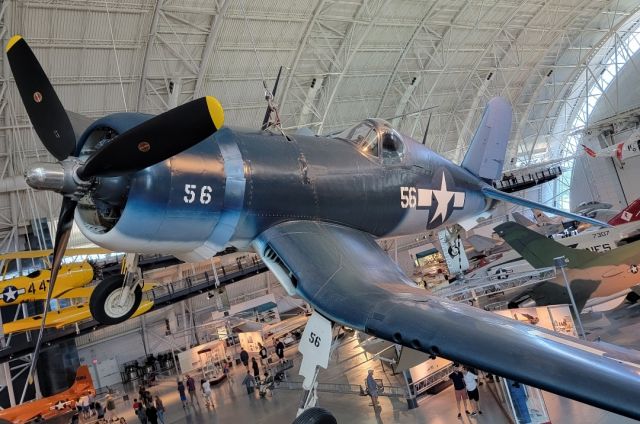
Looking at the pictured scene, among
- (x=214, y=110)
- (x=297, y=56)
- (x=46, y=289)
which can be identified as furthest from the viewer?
(x=297, y=56)

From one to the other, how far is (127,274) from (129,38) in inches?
640

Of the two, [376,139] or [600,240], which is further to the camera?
[600,240]

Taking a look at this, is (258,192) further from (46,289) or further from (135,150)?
(46,289)

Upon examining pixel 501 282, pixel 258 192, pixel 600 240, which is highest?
pixel 258 192

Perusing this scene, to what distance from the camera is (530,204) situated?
28.8ft

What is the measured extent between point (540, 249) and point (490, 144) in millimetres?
6940

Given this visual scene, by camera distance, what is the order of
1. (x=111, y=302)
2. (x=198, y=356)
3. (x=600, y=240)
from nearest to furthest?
1. (x=111, y=302)
2. (x=600, y=240)
3. (x=198, y=356)

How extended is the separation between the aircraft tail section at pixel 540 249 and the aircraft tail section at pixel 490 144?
6419 millimetres

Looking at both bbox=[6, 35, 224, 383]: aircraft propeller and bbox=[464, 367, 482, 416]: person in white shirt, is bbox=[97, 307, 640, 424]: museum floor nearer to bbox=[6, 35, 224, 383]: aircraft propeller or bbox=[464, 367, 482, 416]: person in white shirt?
bbox=[464, 367, 482, 416]: person in white shirt

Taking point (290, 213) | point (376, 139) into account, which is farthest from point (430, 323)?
point (376, 139)

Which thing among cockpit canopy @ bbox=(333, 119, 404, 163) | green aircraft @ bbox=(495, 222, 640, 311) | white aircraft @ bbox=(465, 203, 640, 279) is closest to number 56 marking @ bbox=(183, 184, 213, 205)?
cockpit canopy @ bbox=(333, 119, 404, 163)

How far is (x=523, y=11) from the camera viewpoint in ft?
104

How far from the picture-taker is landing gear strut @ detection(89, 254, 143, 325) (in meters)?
6.96

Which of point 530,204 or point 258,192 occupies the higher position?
point 258,192
